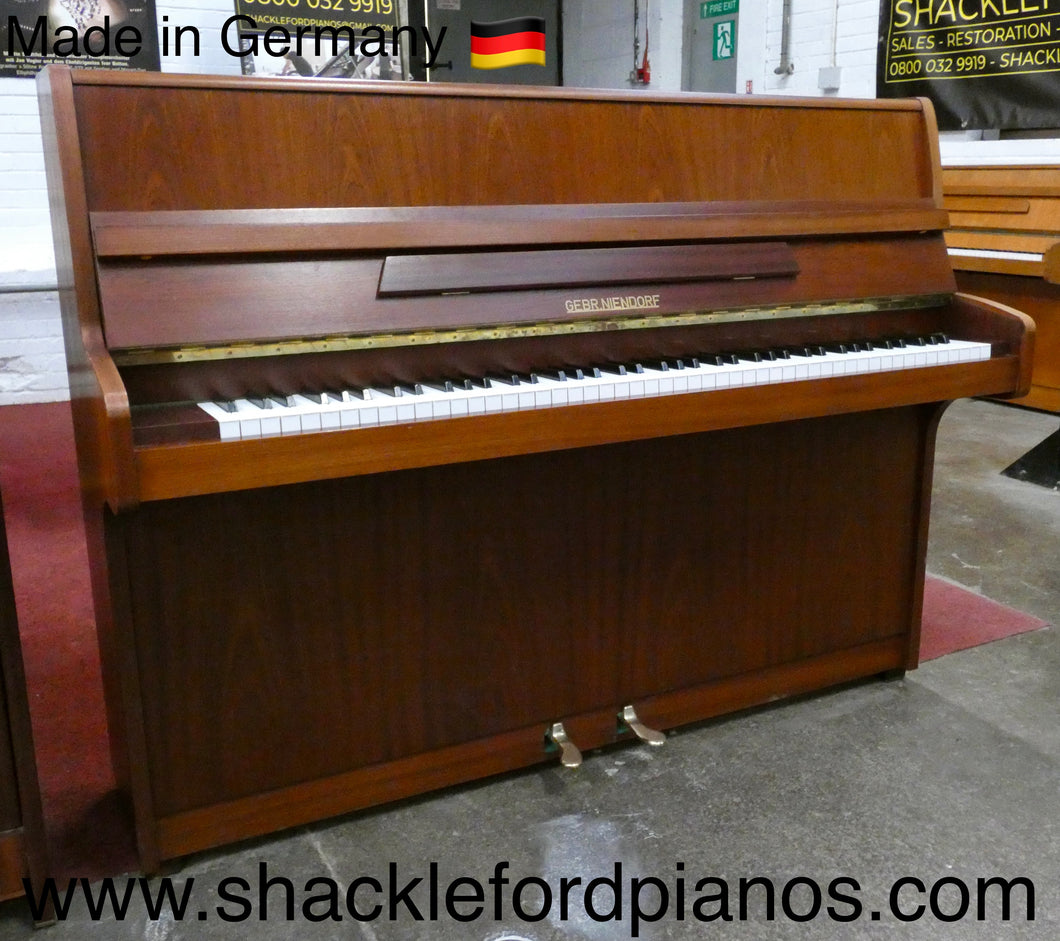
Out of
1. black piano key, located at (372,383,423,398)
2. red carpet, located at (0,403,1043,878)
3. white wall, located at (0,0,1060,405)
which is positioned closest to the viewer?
black piano key, located at (372,383,423,398)

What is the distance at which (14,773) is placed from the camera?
4.81 feet

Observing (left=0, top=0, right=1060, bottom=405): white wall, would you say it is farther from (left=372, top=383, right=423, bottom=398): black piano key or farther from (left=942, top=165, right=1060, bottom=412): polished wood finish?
(left=372, top=383, right=423, bottom=398): black piano key

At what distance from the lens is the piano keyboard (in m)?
1.38

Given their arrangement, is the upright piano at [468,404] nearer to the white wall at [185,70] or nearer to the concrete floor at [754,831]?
the concrete floor at [754,831]

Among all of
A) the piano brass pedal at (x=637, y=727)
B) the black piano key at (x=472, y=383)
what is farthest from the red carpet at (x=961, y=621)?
the black piano key at (x=472, y=383)

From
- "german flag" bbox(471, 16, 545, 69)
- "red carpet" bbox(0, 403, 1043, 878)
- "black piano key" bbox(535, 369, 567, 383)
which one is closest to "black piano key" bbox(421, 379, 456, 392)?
"black piano key" bbox(535, 369, 567, 383)

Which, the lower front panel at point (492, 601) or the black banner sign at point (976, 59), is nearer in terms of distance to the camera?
the lower front panel at point (492, 601)

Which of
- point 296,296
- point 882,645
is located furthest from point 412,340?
point 882,645

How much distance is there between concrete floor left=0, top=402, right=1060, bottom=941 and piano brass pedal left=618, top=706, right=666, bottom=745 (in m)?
0.07

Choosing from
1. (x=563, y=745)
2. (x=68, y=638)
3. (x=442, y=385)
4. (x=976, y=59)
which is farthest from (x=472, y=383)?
(x=976, y=59)

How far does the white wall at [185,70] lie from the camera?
4.57 meters

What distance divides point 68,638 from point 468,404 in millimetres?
1546

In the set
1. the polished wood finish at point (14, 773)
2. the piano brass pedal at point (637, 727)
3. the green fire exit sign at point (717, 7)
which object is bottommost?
the piano brass pedal at point (637, 727)

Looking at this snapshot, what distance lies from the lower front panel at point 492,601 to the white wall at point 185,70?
3.46m
